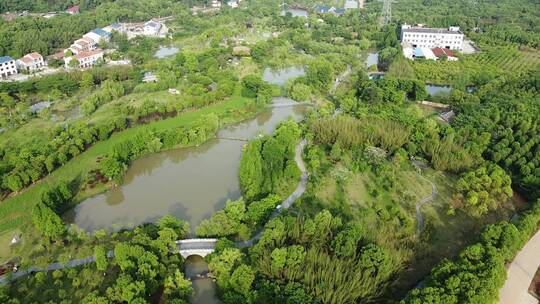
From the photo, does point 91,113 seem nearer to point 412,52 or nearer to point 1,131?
point 1,131

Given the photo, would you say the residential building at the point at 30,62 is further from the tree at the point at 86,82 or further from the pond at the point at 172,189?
the pond at the point at 172,189

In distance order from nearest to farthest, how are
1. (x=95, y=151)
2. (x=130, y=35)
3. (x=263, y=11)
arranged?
(x=95, y=151)
(x=130, y=35)
(x=263, y=11)

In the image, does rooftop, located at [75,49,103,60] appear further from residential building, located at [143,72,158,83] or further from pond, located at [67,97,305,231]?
pond, located at [67,97,305,231]

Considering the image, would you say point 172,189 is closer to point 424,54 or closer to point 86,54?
point 86,54

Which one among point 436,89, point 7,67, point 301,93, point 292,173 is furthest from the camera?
point 436,89

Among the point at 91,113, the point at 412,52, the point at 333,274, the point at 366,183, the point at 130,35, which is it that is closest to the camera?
the point at 333,274

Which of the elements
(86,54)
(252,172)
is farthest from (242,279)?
(86,54)

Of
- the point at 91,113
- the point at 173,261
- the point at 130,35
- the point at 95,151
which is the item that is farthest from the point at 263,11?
the point at 173,261
